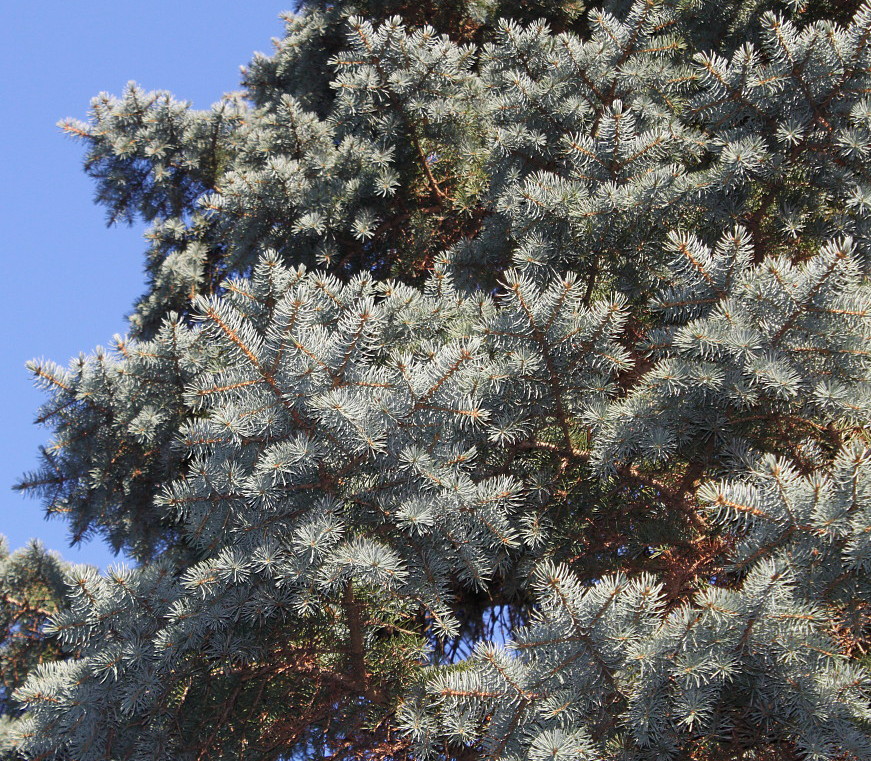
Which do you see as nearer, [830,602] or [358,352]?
[830,602]

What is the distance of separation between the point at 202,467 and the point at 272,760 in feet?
4.83

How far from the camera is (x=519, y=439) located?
352 centimetres

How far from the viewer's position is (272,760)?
354cm

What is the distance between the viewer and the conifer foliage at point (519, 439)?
8.36 ft

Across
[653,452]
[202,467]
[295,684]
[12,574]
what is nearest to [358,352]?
[202,467]

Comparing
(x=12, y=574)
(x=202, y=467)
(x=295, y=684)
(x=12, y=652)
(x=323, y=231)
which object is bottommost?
(x=295, y=684)

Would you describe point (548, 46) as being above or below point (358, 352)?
above

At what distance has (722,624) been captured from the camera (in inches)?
93.8

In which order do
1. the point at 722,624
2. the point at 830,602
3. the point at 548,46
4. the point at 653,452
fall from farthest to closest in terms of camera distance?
the point at 548,46
the point at 653,452
the point at 830,602
the point at 722,624

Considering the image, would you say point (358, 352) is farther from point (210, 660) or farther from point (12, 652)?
point (12, 652)

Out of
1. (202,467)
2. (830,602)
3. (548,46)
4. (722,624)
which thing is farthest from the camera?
(548,46)

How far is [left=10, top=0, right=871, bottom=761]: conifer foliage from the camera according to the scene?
2549 mm

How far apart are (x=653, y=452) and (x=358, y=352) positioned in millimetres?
1116

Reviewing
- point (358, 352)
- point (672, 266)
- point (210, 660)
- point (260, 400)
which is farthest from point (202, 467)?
point (672, 266)
